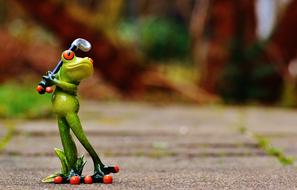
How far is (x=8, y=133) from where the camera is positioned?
575cm

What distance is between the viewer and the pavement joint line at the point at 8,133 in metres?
5.04

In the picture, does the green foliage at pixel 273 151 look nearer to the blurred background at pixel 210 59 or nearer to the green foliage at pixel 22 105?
the green foliage at pixel 22 105

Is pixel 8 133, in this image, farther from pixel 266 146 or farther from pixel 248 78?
pixel 248 78

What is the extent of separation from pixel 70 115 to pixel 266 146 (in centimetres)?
230

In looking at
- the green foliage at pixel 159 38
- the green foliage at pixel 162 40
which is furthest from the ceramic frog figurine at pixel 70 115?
the green foliage at pixel 162 40

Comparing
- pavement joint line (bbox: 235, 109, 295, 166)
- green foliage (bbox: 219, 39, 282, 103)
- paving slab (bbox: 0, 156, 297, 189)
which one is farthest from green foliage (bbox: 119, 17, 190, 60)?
paving slab (bbox: 0, 156, 297, 189)

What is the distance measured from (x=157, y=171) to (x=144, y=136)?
1.99 m

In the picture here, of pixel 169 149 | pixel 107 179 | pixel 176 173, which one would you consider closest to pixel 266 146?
pixel 169 149

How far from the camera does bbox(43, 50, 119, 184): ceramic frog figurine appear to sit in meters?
3.12

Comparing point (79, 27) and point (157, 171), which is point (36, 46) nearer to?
point (79, 27)

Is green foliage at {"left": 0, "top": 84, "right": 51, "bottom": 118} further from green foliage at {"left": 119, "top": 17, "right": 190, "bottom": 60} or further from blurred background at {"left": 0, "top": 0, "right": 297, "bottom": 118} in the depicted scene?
green foliage at {"left": 119, "top": 17, "right": 190, "bottom": 60}

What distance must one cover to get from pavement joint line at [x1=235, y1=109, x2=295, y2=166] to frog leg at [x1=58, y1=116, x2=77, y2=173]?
4.94 feet

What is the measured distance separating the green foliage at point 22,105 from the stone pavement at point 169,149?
0.43 m

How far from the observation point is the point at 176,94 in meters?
11.1
